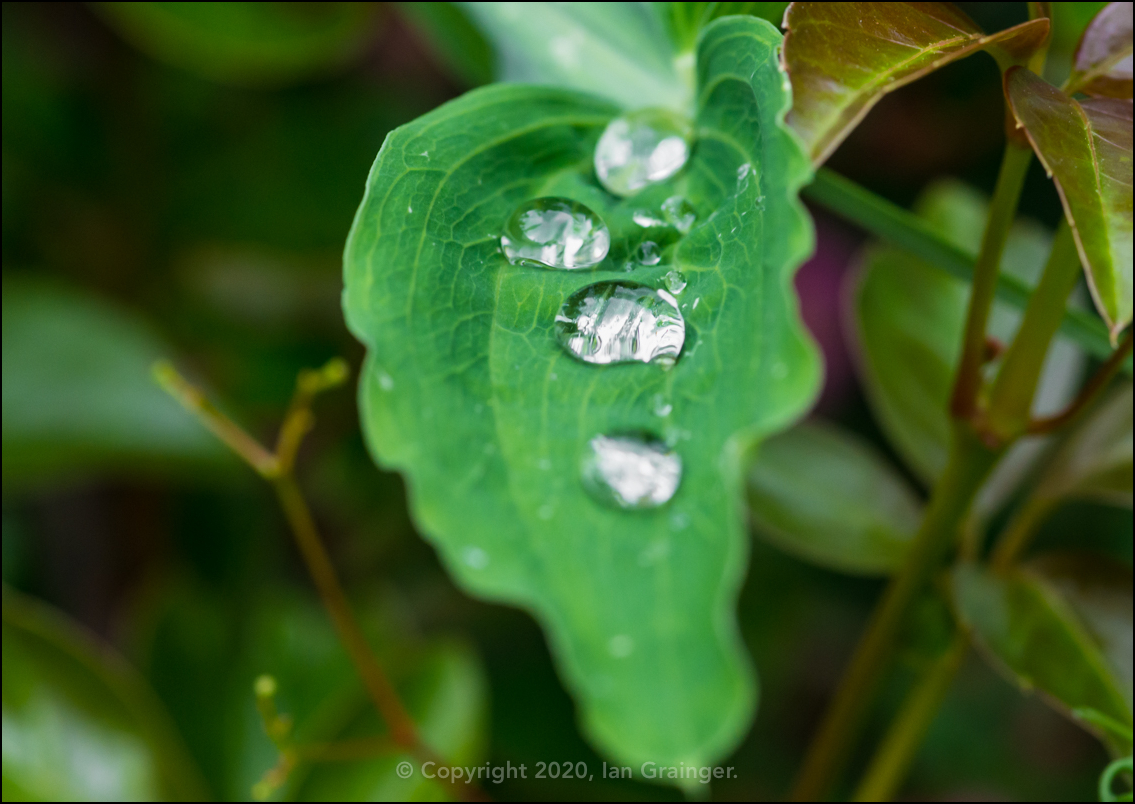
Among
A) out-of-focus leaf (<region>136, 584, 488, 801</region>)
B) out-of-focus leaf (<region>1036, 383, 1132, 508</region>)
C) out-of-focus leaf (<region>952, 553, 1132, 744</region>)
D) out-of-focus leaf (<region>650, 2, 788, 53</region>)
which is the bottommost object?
out-of-focus leaf (<region>136, 584, 488, 801</region>)

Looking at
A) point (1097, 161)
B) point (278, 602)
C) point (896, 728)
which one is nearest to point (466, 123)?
point (1097, 161)

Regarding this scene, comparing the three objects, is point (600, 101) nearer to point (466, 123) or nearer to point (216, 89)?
point (466, 123)

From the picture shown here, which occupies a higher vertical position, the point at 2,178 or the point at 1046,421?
the point at 1046,421

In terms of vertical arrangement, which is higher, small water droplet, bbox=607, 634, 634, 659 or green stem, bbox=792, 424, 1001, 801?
small water droplet, bbox=607, 634, 634, 659

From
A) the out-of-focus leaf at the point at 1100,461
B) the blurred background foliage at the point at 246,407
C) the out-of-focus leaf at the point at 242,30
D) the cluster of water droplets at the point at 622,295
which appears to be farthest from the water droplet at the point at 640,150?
the out-of-focus leaf at the point at 242,30

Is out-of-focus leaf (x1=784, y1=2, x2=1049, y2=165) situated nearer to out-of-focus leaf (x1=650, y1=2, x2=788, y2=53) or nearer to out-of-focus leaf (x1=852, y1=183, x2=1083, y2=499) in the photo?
out-of-focus leaf (x1=650, y1=2, x2=788, y2=53)

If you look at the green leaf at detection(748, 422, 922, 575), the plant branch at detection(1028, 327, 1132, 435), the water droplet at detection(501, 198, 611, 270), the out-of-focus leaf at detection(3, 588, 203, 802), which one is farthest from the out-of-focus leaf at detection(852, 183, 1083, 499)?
the out-of-focus leaf at detection(3, 588, 203, 802)

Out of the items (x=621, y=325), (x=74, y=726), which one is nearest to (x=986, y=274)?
(x=621, y=325)

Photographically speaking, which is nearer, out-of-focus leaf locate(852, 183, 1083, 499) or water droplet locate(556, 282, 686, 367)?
water droplet locate(556, 282, 686, 367)
